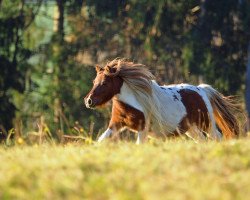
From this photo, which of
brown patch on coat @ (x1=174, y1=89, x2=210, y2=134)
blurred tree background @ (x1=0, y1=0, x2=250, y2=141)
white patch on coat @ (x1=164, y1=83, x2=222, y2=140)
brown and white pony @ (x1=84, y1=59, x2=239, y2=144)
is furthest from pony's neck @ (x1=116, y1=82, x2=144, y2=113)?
blurred tree background @ (x1=0, y1=0, x2=250, y2=141)

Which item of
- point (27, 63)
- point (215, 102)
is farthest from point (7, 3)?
point (215, 102)

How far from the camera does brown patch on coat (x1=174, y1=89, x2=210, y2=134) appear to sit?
1393 cm

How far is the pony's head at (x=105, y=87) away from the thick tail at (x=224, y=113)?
2242 millimetres

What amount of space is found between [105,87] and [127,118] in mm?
566

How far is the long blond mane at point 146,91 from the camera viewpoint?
43.0 feet

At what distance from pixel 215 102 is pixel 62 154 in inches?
265

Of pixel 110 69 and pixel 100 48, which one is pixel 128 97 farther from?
pixel 100 48

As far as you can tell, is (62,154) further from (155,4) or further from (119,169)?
(155,4)

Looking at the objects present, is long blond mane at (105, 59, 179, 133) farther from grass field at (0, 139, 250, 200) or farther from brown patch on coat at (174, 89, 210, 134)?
grass field at (0, 139, 250, 200)

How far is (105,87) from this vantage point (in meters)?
13.2

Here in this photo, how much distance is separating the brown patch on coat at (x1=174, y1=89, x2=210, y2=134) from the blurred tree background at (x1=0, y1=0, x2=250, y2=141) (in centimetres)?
1630

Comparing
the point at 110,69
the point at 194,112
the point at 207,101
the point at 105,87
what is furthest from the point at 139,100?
the point at 207,101

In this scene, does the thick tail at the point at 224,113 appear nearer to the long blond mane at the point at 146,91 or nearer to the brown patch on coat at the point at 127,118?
the long blond mane at the point at 146,91

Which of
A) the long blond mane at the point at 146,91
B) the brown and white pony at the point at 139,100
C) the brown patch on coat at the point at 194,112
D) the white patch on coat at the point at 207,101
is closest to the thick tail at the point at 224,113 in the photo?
the white patch on coat at the point at 207,101
